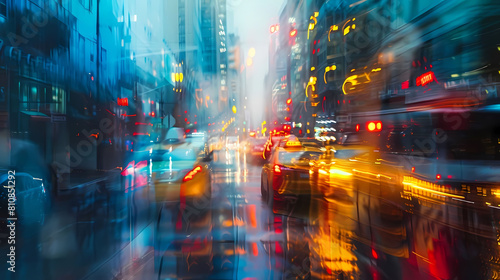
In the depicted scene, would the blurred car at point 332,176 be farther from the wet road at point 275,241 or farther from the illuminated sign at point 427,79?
the illuminated sign at point 427,79

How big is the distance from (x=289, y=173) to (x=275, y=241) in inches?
122

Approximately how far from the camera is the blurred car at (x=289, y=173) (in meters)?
9.73

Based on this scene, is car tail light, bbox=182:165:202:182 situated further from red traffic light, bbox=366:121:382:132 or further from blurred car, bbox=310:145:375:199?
red traffic light, bbox=366:121:382:132

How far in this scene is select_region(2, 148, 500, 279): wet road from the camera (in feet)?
17.3

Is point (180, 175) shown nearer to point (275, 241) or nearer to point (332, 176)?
point (275, 241)

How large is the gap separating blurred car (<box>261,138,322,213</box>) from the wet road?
1.23ft

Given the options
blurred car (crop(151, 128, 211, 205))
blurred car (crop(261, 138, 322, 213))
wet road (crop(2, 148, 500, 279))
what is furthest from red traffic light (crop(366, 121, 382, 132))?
blurred car (crop(151, 128, 211, 205))

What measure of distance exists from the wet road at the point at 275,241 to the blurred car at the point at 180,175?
1.07ft

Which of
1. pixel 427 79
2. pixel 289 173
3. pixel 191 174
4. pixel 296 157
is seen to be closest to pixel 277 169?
pixel 289 173

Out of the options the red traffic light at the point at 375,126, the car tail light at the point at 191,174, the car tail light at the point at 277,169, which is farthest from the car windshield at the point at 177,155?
the red traffic light at the point at 375,126

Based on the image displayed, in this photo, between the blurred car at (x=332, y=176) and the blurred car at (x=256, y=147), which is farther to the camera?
the blurred car at (x=256, y=147)

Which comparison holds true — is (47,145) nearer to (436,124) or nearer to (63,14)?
(63,14)

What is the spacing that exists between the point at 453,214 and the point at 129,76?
43260mm

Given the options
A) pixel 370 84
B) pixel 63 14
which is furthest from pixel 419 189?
pixel 370 84
